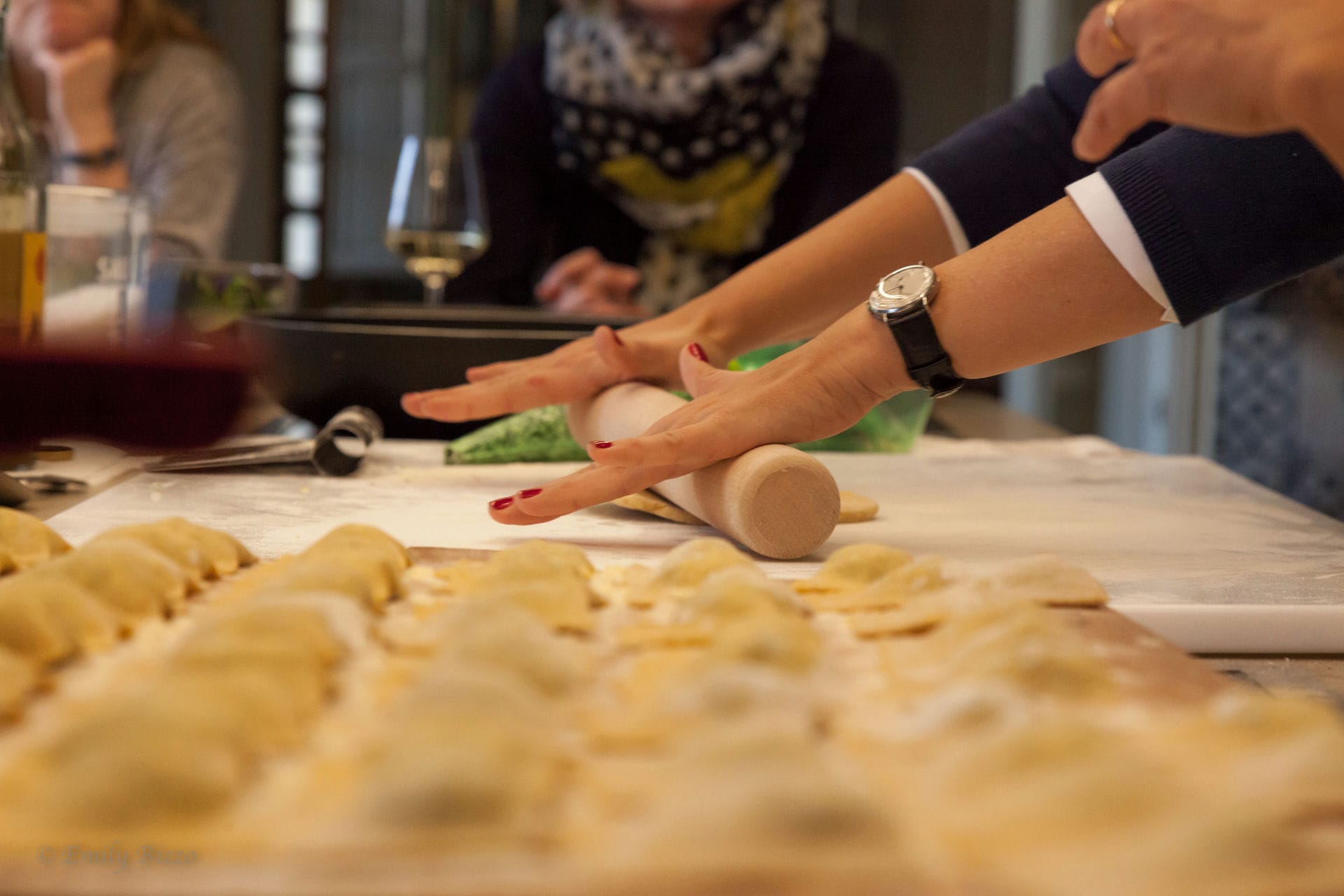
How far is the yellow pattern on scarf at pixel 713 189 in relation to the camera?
290 centimetres

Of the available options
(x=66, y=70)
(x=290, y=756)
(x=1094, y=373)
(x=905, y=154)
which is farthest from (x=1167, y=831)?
(x=905, y=154)

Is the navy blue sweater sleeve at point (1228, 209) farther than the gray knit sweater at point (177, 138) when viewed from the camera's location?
No

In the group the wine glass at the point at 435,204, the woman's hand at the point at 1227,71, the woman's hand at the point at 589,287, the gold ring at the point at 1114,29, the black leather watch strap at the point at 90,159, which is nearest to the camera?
the woman's hand at the point at 1227,71

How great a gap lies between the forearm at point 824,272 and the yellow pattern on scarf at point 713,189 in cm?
151

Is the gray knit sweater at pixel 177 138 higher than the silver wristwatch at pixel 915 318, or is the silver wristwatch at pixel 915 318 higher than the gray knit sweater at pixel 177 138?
the gray knit sweater at pixel 177 138

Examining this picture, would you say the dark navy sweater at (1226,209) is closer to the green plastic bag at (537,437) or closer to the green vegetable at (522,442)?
the green plastic bag at (537,437)

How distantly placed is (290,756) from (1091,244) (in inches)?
28.1

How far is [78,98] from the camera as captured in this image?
8.96 ft

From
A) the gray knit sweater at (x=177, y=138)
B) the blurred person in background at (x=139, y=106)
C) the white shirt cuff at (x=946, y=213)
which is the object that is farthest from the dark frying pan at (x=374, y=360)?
the gray knit sweater at (x=177, y=138)

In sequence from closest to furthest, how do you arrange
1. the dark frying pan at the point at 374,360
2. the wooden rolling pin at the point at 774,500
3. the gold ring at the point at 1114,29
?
the gold ring at the point at 1114,29 < the wooden rolling pin at the point at 774,500 < the dark frying pan at the point at 374,360

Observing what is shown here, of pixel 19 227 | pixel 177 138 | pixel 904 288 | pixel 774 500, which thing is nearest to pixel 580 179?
pixel 177 138

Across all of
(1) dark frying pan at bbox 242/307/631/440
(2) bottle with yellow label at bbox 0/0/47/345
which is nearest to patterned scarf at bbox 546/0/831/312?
(1) dark frying pan at bbox 242/307/631/440

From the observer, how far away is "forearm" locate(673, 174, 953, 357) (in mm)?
1405

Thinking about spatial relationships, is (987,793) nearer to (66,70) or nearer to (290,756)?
(290,756)
